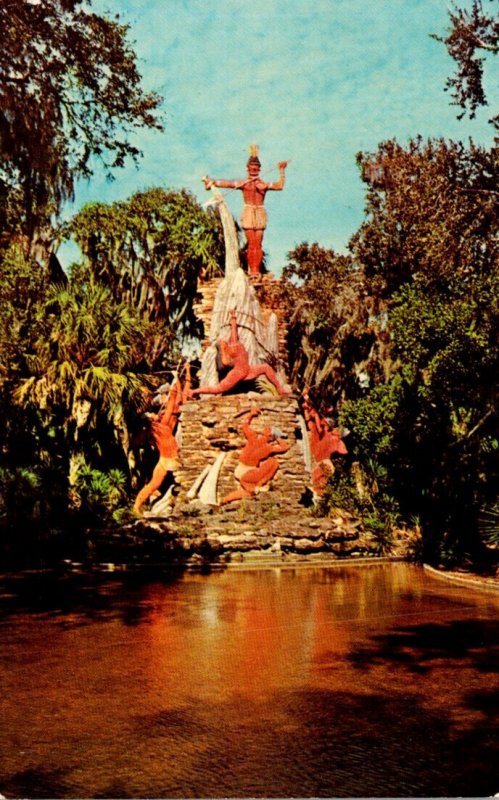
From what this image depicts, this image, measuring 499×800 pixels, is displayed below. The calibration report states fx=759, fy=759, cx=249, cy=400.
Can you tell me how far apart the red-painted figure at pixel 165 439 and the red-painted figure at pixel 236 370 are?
598mm

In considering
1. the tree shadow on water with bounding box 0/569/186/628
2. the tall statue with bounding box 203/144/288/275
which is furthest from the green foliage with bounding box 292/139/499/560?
the tree shadow on water with bounding box 0/569/186/628

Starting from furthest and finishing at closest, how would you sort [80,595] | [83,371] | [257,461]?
[257,461] → [83,371] → [80,595]

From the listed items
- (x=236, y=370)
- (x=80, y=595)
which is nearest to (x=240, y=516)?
(x=236, y=370)

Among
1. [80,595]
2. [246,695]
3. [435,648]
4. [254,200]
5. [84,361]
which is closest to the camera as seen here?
[246,695]

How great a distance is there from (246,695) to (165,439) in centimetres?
1423

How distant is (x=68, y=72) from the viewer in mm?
8891

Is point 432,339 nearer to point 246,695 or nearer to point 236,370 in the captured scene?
point 236,370

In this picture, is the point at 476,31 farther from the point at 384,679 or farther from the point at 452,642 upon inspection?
the point at 384,679

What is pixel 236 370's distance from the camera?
19766mm

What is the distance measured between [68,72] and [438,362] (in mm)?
8595

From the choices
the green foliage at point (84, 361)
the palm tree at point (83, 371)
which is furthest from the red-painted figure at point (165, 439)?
the green foliage at point (84, 361)

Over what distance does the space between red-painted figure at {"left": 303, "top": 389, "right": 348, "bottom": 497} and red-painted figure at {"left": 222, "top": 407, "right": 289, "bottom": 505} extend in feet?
7.26

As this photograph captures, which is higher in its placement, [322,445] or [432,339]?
[432,339]

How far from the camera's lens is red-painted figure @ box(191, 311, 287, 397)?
64.5 ft
